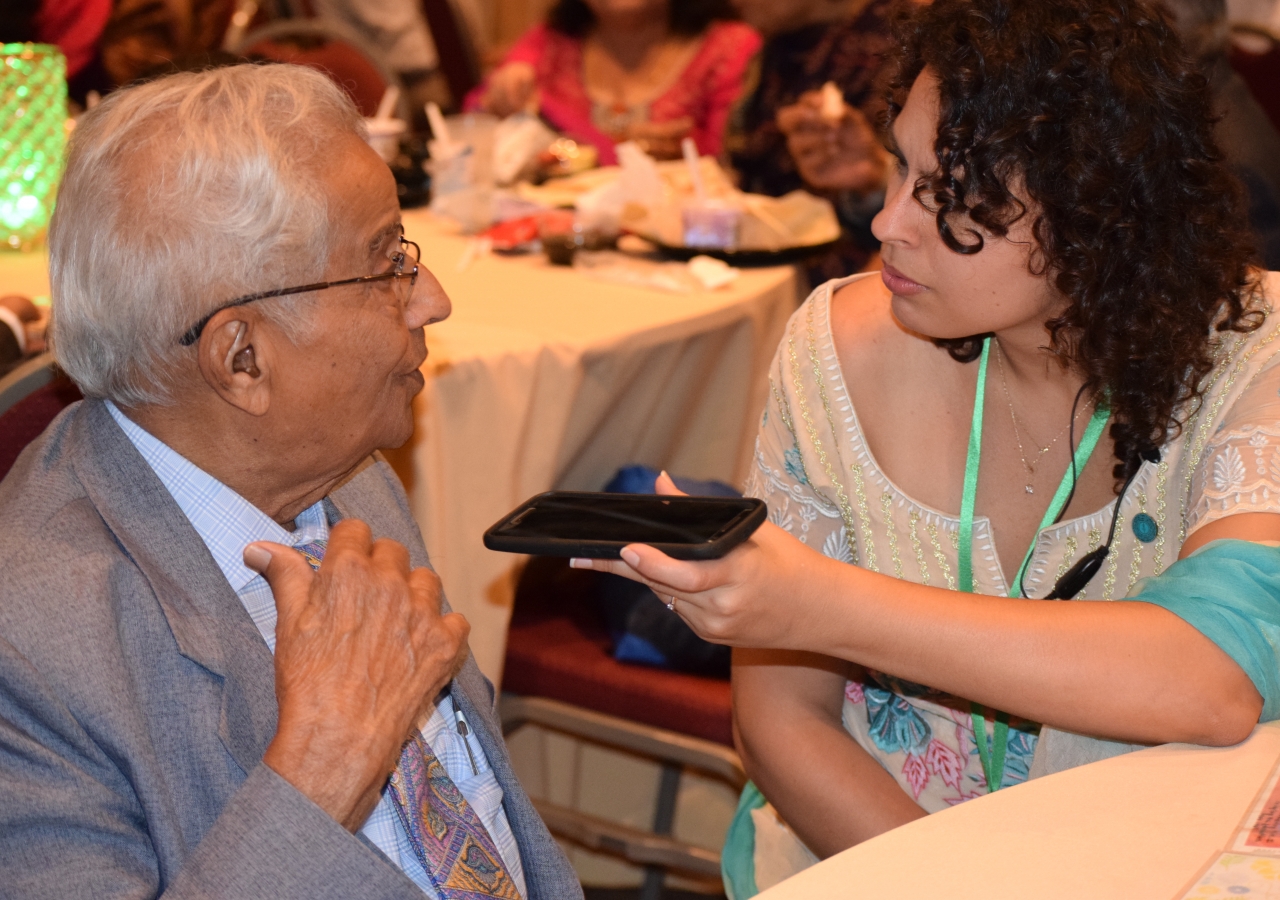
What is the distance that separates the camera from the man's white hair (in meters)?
1.08

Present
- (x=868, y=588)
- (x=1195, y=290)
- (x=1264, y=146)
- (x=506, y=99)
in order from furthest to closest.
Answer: (x=506, y=99)
(x=1264, y=146)
(x=1195, y=290)
(x=868, y=588)

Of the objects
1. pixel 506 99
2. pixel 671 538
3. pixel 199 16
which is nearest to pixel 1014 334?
pixel 671 538

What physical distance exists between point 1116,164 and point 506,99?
2.98m

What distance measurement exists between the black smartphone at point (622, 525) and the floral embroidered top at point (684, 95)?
121 inches

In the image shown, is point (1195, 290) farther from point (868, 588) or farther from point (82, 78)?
point (82, 78)

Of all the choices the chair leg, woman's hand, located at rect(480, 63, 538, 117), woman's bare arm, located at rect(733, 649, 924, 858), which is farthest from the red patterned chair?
woman's hand, located at rect(480, 63, 538, 117)

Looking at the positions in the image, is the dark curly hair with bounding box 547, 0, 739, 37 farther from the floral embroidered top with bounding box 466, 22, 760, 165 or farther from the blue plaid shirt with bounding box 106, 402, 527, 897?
the blue plaid shirt with bounding box 106, 402, 527, 897

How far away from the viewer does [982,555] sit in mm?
1480

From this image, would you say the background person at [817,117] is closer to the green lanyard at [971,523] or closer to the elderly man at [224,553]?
the green lanyard at [971,523]

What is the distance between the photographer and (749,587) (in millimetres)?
1079

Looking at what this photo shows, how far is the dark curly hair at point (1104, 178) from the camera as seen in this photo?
1.24 meters

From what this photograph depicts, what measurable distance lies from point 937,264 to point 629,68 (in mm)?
3265

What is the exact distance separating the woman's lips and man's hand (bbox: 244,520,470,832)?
617 millimetres

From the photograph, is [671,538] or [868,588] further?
[868,588]
